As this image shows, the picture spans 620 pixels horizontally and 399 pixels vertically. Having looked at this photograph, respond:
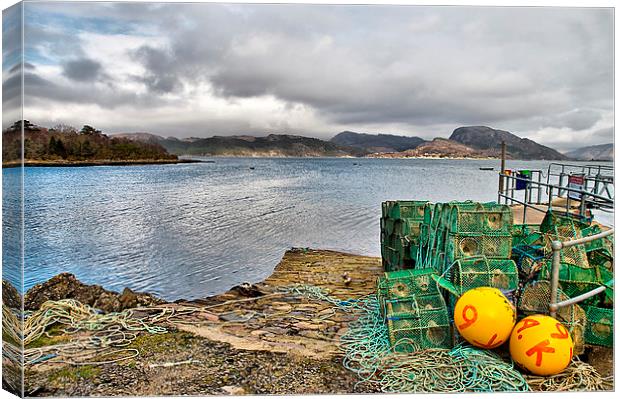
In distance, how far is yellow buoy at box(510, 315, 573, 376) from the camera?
446cm

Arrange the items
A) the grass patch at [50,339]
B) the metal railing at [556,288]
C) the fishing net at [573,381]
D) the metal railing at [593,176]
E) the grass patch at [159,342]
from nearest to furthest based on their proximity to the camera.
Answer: the fishing net at [573,381] → the metal railing at [556,288] → the grass patch at [159,342] → the grass patch at [50,339] → the metal railing at [593,176]

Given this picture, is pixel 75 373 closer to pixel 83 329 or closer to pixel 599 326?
pixel 83 329

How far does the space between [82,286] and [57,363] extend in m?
2.47

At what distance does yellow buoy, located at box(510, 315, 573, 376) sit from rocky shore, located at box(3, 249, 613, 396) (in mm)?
740

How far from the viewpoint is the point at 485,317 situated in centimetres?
467

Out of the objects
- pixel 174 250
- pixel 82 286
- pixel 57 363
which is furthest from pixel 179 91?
pixel 57 363

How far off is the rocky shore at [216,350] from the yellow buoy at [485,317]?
104cm

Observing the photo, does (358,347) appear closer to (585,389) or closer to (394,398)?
(394,398)

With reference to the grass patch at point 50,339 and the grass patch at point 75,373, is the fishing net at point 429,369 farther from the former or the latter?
the grass patch at point 50,339

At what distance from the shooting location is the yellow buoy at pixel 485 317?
4.67 metres

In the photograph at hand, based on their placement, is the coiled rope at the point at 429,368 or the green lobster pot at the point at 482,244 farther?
the green lobster pot at the point at 482,244

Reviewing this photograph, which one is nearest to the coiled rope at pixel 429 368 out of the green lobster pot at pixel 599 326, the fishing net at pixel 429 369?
the fishing net at pixel 429 369

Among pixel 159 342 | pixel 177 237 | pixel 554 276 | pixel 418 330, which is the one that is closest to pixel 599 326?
pixel 554 276

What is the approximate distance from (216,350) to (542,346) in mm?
3039
